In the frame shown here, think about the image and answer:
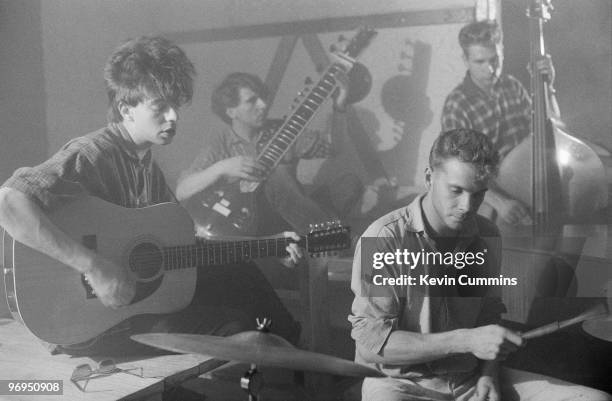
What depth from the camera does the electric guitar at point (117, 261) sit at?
2098 millimetres

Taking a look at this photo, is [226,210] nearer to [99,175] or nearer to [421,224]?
[99,175]

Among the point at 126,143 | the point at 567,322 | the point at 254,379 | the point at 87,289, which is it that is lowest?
the point at 254,379

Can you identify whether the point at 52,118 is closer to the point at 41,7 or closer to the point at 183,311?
the point at 41,7

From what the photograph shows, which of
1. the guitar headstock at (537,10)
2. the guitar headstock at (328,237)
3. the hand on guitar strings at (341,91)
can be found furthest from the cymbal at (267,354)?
the guitar headstock at (537,10)

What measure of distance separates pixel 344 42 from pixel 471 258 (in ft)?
2.93

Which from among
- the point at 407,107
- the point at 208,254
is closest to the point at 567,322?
the point at 407,107

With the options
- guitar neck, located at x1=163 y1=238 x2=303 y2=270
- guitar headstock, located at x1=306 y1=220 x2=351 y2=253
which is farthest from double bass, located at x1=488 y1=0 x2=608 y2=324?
guitar neck, located at x1=163 y1=238 x2=303 y2=270

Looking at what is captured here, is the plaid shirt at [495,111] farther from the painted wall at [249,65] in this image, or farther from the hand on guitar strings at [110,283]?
the hand on guitar strings at [110,283]

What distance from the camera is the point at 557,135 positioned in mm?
2047

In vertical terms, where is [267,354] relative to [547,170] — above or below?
below

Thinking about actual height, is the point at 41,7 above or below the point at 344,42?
above

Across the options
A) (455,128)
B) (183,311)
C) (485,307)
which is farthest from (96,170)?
(485,307)

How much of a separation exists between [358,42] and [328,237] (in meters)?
0.71

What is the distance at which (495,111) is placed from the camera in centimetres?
205
